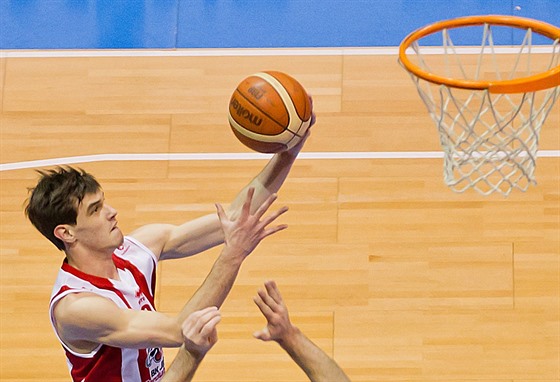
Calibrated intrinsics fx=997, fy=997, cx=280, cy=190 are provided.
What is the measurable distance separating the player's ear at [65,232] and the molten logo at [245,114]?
0.86 metres

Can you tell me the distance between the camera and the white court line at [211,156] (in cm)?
610

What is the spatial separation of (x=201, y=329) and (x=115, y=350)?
0.67 m

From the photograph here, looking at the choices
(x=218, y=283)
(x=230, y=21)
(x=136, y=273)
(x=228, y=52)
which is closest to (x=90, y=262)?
(x=136, y=273)

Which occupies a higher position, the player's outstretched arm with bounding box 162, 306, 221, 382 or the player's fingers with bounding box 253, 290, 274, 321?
the player's fingers with bounding box 253, 290, 274, 321

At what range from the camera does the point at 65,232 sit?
4.07m

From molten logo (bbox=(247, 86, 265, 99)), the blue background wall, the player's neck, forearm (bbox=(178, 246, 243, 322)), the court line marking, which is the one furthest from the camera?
the blue background wall

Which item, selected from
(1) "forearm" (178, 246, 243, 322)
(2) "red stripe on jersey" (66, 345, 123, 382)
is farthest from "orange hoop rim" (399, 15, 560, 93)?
(2) "red stripe on jersey" (66, 345, 123, 382)

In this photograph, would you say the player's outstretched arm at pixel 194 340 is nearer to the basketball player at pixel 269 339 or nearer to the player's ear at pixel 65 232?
the basketball player at pixel 269 339

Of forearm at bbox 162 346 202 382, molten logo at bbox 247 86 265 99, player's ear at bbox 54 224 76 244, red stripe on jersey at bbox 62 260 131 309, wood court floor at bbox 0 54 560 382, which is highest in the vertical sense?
molten logo at bbox 247 86 265 99

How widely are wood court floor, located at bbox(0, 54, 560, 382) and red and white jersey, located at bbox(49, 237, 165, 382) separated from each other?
1546 millimetres

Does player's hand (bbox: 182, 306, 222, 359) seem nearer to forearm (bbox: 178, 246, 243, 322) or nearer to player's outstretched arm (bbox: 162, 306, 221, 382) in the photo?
player's outstretched arm (bbox: 162, 306, 221, 382)

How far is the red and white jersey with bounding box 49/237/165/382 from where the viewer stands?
13.1 ft

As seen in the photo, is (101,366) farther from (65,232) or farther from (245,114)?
(245,114)

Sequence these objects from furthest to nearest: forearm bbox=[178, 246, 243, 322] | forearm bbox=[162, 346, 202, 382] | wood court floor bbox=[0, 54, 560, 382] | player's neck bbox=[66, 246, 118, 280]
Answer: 1. wood court floor bbox=[0, 54, 560, 382]
2. player's neck bbox=[66, 246, 118, 280]
3. forearm bbox=[178, 246, 243, 322]
4. forearm bbox=[162, 346, 202, 382]
